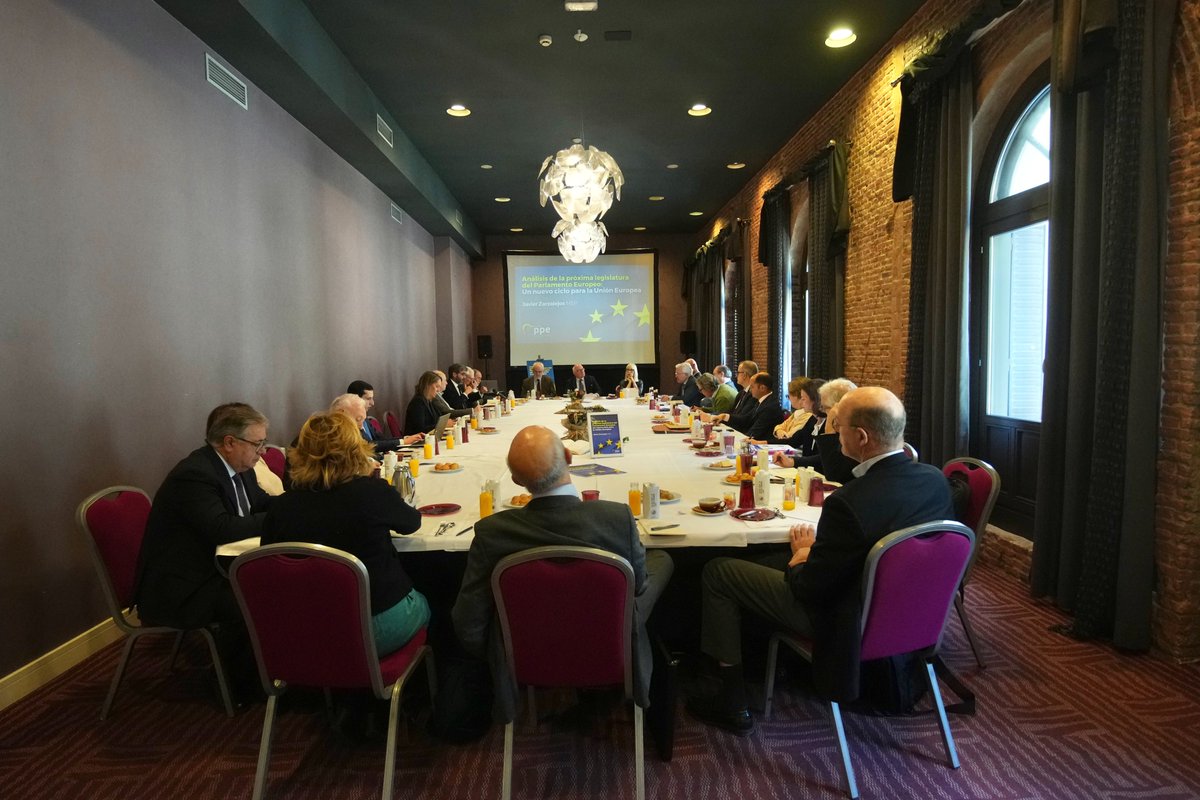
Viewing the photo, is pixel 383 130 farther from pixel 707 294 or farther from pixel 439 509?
pixel 707 294

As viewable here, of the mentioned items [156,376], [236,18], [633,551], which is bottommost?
[633,551]

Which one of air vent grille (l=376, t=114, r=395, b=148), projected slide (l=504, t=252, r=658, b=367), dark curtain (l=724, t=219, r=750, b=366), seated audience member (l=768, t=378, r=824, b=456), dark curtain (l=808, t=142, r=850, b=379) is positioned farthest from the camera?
projected slide (l=504, t=252, r=658, b=367)

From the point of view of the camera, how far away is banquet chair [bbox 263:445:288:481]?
13.4 feet

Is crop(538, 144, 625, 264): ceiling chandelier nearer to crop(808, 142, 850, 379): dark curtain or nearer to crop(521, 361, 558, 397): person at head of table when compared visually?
crop(808, 142, 850, 379): dark curtain

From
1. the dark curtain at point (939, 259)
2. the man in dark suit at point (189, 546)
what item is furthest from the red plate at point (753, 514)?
the dark curtain at point (939, 259)

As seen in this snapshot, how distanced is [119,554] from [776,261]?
7.61 meters

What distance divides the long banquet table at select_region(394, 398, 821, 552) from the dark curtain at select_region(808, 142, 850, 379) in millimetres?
2183

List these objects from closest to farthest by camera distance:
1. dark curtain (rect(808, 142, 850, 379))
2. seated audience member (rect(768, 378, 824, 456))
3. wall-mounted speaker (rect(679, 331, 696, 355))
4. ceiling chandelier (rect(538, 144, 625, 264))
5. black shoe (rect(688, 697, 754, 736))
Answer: black shoe (rect(688, 697, 754, 736))
seated audience member (rect(768, 378, 824, 456))
ceiling chandelier (rect(538, 144, 625, 264))
dark curtain (rect(808, 142, 850, 379))
wall-mounted speaker (rect(679, 331, 696, 355))

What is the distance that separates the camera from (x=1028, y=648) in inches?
127

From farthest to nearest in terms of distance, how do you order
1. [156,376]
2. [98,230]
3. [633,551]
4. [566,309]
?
[566,309]
[156,376]
[98,230]
[633,551]

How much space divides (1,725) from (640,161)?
826 centimetres

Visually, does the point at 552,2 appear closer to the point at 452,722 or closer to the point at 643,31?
the point at 643,31

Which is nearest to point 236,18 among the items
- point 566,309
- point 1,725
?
point 1,725

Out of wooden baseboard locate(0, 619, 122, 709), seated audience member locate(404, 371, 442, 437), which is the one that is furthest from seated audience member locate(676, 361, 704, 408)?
wooden baseboard locate(0, 619, 122, 709)
